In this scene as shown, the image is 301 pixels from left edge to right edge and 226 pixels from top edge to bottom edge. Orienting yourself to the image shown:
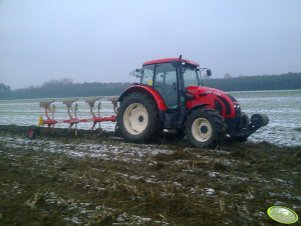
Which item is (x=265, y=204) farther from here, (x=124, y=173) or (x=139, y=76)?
(x=139, y=76)

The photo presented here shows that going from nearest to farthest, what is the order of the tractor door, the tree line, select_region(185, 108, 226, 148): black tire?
1. select_region(185, 108, 226, 148): black tire
2. the tractor door
3. the tree line

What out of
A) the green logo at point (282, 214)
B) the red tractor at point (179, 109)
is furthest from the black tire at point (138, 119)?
the green logo at point (282, 214)

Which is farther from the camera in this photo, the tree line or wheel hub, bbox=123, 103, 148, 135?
the tree line

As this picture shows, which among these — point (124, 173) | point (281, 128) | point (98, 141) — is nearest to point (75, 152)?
point (98, 141)

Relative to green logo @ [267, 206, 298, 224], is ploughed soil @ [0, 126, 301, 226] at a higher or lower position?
higher

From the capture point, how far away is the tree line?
32938mm

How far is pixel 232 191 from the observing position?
434cm

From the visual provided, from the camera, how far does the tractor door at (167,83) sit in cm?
789

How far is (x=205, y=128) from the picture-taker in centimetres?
723

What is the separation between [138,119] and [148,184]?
417 cm

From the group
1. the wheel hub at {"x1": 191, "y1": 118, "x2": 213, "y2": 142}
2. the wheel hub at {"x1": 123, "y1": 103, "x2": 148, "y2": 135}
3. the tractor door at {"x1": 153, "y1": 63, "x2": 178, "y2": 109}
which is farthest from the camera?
the wheel hub at {"x1": 123, "y1": 103, "x2": 148, "y2": 135}

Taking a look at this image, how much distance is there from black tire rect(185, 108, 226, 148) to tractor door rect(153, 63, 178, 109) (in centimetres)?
75

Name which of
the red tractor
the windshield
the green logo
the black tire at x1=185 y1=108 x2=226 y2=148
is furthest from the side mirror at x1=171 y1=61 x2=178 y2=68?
the green logo

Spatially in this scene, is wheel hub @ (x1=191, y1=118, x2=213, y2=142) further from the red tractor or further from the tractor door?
the tractor door
